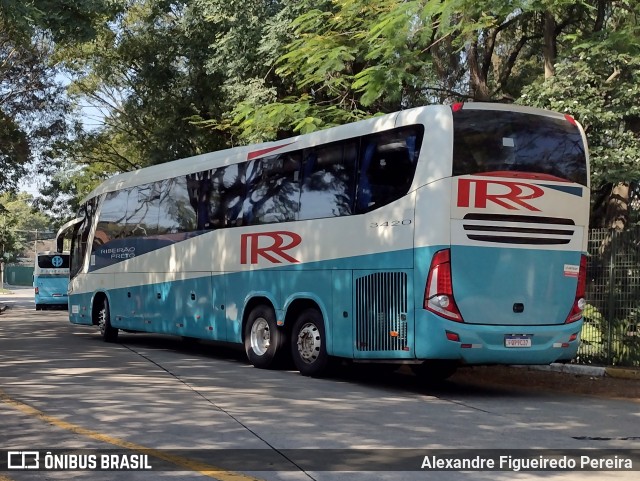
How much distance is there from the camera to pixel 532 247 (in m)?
11.2

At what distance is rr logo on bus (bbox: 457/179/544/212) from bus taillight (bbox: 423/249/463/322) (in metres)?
0.73

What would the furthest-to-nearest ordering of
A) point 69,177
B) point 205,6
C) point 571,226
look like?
point 69,177 → point 205,6 → point 571,226

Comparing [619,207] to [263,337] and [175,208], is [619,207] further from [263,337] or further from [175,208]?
[175,208]

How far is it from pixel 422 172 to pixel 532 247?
1777 millimetres

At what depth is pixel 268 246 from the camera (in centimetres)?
1396

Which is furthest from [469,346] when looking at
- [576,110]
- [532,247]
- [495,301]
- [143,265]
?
[143,265]

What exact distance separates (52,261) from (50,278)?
2.88ft

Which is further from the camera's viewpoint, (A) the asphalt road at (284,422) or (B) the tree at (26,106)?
(B) the tree at (26,106)

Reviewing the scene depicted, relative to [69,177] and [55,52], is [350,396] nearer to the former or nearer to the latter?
[55,52]

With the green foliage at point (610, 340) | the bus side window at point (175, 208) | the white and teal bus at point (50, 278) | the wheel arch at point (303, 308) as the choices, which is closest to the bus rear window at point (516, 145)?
the wheel arch at point (303, 308)

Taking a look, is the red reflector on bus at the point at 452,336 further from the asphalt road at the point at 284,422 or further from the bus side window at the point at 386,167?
the bus side window at the point at 386,167

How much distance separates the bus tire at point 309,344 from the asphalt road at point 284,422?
314 millimetres

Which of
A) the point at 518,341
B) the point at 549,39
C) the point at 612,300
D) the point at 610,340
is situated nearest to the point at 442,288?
the point at 518,341

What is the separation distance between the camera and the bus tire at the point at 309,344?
12.7m
